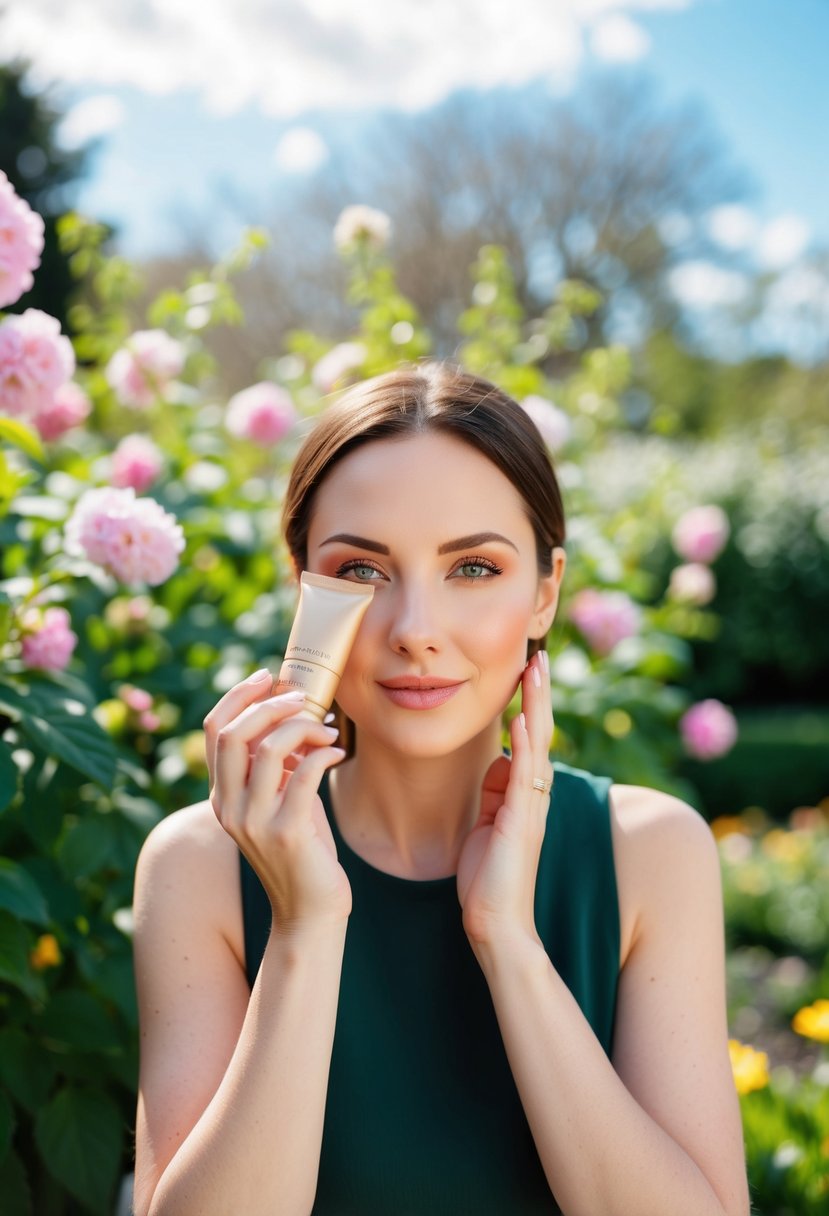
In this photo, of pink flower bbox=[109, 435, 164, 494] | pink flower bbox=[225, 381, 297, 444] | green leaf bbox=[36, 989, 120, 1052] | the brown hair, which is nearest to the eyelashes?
the brown hair

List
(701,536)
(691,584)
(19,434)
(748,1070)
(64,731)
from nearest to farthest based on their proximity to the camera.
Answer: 1. (64,731)
2. (19,434)
3. (748,1070)
4. (691,584)
5. (701,536)

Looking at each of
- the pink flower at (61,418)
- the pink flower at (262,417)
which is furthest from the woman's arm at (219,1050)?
the pink flower at (262,417)

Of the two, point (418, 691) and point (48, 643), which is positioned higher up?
point (48, 643)

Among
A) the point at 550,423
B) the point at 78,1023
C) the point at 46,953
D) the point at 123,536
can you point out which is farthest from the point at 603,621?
the point at 78,1023

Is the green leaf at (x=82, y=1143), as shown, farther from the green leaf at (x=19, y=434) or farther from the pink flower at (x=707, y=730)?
the pink flower at (x=707, y=730)

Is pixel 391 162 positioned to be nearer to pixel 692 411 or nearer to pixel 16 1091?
pixel 692 411

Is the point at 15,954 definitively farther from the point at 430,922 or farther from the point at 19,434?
the point at 19,434

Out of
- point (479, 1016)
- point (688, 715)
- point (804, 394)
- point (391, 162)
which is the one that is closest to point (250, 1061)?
point (479, 1016)

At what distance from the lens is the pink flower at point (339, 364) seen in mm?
3135

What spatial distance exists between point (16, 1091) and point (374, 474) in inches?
43.3

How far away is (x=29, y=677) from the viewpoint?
1891 mm

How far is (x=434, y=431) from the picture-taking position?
1559mm

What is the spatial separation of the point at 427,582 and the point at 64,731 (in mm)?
653

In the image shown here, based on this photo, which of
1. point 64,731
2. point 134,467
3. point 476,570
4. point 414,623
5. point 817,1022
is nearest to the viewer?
point 414,623
